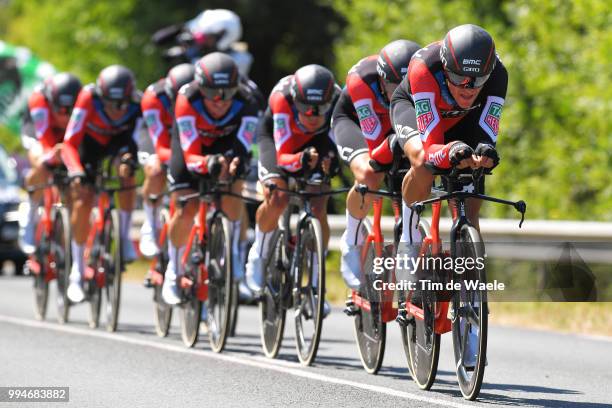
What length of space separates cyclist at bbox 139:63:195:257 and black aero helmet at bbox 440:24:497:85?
17.2ft

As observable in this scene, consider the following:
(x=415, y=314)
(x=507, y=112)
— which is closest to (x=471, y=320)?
(x=415, y=314)

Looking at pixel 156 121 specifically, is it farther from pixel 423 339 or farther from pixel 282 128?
pixel 423 339

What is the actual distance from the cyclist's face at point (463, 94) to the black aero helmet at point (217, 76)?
10.8ft

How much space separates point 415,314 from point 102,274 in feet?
17.7

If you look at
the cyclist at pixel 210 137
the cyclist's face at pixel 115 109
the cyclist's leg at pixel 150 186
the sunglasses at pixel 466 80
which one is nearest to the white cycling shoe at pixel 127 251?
the cyclist's leg at pixel 150 186

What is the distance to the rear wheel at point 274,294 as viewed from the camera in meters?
11.0

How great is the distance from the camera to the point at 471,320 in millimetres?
8203

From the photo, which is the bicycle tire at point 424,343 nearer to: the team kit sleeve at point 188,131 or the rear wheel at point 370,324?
the rear wheel at point 370,324

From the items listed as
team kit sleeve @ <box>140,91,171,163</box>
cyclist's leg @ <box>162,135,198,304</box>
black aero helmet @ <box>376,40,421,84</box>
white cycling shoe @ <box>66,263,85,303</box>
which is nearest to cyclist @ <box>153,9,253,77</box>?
team kit sleeve @ <box>140,91,171,163</box>

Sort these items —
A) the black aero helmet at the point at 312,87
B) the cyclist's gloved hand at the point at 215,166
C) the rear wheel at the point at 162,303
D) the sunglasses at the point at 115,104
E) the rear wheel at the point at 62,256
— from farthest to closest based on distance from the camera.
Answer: the rear wheel at the point at 62,256 → the sunglasses at the point at 115,104 → the rear wheel at the point at 162,303 → the cyclist's gloved hand at the point at 215,166 → the black aero helmet at the point at 312,87

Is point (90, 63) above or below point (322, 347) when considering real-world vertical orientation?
above

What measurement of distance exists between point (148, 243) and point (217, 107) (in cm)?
210

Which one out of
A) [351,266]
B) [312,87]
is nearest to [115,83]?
[312,87]

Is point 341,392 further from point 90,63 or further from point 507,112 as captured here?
point 90,63
